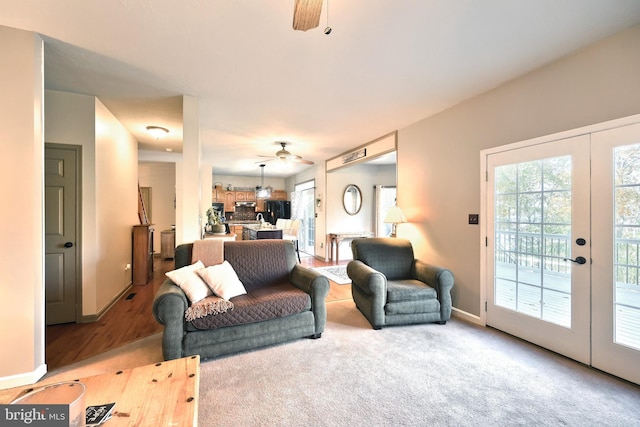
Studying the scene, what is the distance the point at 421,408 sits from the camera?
5.55 feet

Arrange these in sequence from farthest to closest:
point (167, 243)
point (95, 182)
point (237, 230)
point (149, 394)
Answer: point (237, 230) < point (167, 243) < point (95, 182) < point (149, 394)

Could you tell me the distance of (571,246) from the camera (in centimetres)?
228

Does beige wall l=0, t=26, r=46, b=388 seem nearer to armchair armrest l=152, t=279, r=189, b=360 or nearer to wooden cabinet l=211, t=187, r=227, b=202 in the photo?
armchair armrest l=152, t=279, r=189, b=360

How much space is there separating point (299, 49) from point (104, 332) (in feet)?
11.5

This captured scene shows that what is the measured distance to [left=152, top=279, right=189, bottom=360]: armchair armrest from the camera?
2.08 meters

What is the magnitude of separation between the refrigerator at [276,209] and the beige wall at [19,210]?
7.24 metres

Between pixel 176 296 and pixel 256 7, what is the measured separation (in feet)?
7.20

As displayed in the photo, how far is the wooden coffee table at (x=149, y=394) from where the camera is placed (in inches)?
41.3

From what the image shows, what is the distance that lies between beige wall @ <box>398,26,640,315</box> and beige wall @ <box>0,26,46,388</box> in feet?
13.4

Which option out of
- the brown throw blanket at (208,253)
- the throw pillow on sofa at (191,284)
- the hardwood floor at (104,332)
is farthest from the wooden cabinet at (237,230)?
the throw pillow on sofa at (191,284)

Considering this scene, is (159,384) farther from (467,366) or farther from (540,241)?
(540,241)

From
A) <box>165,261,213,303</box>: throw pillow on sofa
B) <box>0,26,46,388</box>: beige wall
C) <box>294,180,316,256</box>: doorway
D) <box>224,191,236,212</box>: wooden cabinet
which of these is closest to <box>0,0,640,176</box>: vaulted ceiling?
<box>0,26,46,388</box>: beige wall

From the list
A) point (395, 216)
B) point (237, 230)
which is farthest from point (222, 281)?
point (237, 230)

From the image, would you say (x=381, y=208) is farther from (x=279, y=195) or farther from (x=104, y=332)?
(x=104, y=332)
